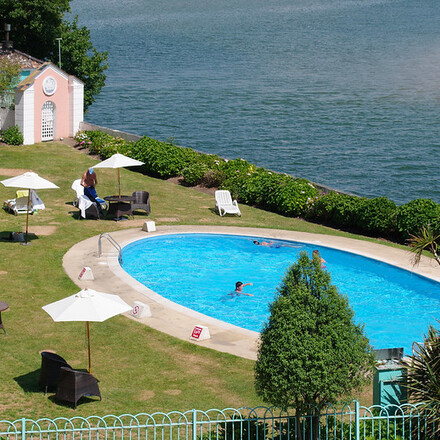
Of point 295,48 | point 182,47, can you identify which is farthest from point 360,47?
point 182,47

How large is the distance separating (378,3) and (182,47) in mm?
49982

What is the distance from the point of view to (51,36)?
5044 cm

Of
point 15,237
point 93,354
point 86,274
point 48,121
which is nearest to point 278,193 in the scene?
point 15,237

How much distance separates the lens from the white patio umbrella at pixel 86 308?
1494 cm

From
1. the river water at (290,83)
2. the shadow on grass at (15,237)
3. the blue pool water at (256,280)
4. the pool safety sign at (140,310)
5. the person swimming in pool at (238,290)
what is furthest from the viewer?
the river water at (290,83)

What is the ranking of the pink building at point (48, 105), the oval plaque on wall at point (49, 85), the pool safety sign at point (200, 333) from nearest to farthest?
1. the pool safety sign at point (200, 333)
2. the pink building at point (48, 105)
3. the oval plaque on wall at point (49, 85)

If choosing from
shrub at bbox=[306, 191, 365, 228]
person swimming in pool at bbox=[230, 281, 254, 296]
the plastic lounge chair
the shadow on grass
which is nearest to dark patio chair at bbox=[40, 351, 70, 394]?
person swimming in pool at bbox=[230, 281, 254, 296]

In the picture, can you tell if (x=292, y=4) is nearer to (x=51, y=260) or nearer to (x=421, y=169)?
(x=421, y=169)

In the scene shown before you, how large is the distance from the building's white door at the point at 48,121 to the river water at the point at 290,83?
16.1 meters

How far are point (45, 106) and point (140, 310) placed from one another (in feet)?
78.9

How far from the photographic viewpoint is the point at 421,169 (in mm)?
51469

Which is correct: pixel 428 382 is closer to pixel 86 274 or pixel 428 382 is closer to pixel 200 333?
pixel 200 333

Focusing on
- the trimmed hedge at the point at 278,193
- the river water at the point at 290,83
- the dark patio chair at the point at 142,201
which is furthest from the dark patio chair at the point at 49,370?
the river water at the point at 290,83

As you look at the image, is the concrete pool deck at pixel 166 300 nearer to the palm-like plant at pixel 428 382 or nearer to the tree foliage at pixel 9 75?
the palm-like plant at pixel 428 382
